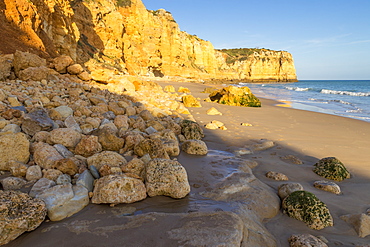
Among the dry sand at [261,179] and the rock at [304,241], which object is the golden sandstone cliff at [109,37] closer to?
the dry sand at [261,179]

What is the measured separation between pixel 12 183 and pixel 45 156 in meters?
0.47

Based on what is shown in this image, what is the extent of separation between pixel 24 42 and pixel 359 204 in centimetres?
961

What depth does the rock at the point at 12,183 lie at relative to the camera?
223 cm

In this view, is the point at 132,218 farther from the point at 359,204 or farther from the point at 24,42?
the point at 24,42

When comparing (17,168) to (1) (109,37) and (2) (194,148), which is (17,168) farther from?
(1) (109,37)

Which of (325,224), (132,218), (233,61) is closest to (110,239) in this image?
(132,218)

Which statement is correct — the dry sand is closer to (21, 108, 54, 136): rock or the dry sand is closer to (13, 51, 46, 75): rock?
(21, 108, 54, 136): rock

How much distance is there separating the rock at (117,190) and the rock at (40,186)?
0.44 metres

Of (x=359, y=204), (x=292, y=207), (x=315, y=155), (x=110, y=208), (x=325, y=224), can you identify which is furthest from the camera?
(x=315, y=155)

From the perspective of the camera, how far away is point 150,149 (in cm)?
324

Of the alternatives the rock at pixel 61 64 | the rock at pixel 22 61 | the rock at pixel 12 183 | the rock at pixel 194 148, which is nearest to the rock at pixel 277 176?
the rock at pixel 194 148

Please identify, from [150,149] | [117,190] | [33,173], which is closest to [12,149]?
[33,173]

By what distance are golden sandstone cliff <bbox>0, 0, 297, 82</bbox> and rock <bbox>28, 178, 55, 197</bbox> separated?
247 inches

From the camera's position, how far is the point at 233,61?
3135 inches
